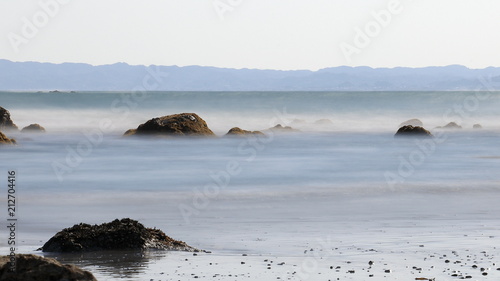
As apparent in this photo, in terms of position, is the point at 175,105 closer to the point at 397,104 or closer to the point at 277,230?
the point at 397,104

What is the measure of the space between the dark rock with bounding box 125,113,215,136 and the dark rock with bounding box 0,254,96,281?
1402 inches

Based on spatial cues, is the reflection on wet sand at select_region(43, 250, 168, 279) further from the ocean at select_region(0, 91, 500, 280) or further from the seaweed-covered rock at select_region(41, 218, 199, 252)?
the seaweed-covered rock at select_region(41, 218, 199, 252)

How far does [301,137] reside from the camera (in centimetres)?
5588

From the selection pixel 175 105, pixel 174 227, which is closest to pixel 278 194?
pixel 174 227

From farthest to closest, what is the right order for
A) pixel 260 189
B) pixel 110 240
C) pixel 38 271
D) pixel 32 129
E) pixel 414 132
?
1. pixel 32 129
2. pixel 414 132
3. pixel 260 189
4. pixel 110 240
5. pixel 38 271

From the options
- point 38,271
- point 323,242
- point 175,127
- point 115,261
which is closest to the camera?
point 38,271

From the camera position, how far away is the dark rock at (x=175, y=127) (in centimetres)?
4516

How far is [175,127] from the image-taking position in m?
45.3

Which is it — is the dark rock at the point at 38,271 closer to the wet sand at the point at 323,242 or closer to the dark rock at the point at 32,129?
the wet sand at the point at 323,242

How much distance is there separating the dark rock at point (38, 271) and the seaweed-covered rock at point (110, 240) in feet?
11.6

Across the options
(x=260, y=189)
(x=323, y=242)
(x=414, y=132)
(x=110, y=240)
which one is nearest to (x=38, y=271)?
(x=110, y=240)

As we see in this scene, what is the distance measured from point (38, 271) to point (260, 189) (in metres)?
15.6

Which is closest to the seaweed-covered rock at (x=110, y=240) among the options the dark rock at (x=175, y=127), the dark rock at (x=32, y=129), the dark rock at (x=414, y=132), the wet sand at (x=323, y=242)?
the wet sand at (x=323, y=242)

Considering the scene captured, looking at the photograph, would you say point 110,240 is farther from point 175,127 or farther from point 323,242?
point 175,127
